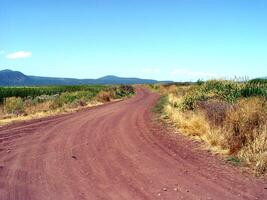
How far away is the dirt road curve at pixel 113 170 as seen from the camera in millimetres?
7395

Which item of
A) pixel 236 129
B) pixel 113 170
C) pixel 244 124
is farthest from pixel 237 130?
pixel 113 170

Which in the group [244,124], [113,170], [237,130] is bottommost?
[113,170]

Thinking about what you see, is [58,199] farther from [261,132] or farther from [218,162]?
[261,132]

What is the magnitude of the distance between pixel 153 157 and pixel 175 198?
3.53m

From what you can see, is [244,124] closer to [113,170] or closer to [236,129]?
[236,129]

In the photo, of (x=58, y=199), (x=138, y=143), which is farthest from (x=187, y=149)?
(x=58, y=199)

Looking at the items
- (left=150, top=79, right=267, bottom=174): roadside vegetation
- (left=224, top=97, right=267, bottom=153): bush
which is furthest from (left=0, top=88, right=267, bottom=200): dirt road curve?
(left=224, top=97, right=267, bottom=153): bush

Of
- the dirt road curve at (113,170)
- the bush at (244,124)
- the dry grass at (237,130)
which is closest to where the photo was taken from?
the dirt road curve at (113,170)

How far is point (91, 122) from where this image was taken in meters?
18.7

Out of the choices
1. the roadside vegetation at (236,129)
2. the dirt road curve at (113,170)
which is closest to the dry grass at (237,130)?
the roadside vegetation at (236,129)

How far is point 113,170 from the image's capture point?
9.07m

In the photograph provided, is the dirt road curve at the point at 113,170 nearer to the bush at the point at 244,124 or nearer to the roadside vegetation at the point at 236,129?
the roadside vegetation at the point at 236,129

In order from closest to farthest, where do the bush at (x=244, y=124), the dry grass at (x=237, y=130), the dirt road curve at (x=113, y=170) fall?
the dirt road curve at (x=113, y=170), the dry grass at (x=237, y=130), the bush at (x=244, y=124)

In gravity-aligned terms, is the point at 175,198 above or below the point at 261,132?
below
